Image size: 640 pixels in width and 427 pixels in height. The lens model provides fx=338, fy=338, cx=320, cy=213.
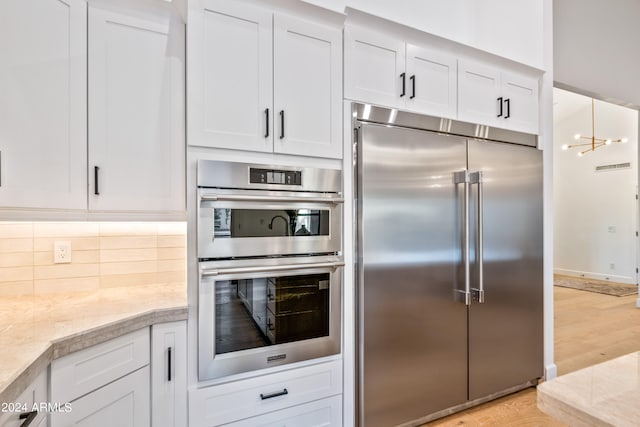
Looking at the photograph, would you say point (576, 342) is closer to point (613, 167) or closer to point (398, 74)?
point (398, 74)

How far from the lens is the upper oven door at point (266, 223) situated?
5.10 ft

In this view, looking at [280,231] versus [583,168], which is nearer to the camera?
[280,231]

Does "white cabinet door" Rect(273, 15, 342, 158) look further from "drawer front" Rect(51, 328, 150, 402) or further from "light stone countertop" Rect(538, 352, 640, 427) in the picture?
"light stone countertop" Rect(538, 352, 640, 427)

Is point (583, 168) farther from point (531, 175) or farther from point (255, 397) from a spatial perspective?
point (255, 397)

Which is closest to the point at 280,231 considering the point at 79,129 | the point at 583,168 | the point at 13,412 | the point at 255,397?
the point at 255,397

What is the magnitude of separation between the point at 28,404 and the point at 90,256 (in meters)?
1.01

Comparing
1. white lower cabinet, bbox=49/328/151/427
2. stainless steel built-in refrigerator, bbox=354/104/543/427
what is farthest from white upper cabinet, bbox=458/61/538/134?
white lower cabinet, bbox=49/328/151/427

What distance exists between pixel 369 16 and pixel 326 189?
1013 millimetres

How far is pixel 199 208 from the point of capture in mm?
1531

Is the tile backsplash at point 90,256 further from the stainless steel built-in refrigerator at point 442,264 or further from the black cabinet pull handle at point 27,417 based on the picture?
the stainless steel built-in refrigerator at point 442,264

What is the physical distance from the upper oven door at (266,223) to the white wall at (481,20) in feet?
3.81

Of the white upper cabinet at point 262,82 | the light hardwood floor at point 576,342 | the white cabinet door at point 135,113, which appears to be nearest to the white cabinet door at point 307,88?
the white upper cabinet at point 262,82

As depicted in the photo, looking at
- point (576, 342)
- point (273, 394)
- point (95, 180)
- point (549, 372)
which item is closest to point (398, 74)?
point (95, 180)

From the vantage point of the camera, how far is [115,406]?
4.34 ft
